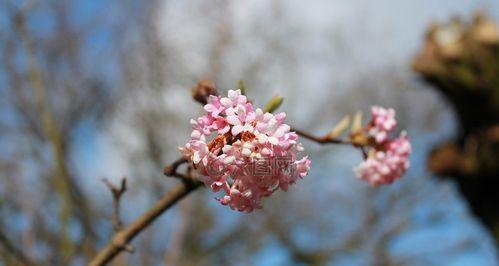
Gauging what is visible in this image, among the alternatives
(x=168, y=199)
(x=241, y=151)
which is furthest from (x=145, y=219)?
(x=241, y=151)

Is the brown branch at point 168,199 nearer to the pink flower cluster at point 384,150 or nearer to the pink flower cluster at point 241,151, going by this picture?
the pink flower cluster at point 384,150

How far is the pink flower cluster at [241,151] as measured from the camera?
98cm

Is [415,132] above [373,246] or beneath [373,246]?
above

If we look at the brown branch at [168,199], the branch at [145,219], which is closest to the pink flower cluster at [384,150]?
the brown branch at [168,199]

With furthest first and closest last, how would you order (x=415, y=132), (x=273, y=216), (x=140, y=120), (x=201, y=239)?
(x=415, y=132), (x=273, y=216), (x=201, y=239), (x=140, y=120)

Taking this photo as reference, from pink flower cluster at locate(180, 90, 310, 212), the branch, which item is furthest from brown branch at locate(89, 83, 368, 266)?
pink flower cluster at locate(180, 90, 310, 212)

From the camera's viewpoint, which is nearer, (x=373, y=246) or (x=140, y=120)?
(x=140, y=120)

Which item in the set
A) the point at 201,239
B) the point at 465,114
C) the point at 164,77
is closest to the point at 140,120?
the point at 164,77

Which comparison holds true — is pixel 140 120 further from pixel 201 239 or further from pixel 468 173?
pixel 468 173

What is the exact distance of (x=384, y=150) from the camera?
1.57 meters

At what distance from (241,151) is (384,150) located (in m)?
0.68

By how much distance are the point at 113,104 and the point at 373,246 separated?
6.29 metres

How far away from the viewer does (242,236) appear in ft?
33.2

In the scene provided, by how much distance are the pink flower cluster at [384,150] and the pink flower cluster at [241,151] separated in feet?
1.79
